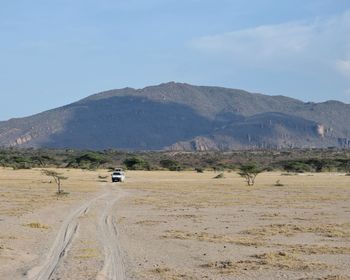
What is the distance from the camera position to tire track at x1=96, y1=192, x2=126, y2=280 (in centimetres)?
1602

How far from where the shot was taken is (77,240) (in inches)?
883

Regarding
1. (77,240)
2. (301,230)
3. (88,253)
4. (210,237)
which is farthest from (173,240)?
(301,230)

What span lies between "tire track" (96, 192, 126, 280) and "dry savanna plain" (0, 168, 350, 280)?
0.03 meters

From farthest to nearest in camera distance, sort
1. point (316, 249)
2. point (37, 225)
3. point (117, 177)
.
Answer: point (117, 177)
point (37, 225)
point (316, 249)

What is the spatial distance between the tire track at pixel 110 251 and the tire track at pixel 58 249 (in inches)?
46.2

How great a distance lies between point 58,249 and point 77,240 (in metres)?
1.90

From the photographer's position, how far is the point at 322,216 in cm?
3303

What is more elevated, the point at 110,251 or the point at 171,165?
the point at 171,165

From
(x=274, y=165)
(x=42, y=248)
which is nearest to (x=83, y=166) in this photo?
(x=274, y=165)

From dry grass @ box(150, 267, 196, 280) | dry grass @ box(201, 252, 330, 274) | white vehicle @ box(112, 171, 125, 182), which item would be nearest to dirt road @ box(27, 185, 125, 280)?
dry grass @ box(150, 267, 196, 280)

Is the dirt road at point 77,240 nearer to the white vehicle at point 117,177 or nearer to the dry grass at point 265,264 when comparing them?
the dry grass at point 265,264

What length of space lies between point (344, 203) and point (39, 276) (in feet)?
97.9

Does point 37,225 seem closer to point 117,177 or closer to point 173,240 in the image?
point 173,240

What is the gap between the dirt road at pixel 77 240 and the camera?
53.3 ft
